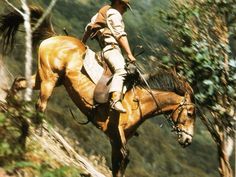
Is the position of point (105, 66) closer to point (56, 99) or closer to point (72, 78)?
point (72, 78)

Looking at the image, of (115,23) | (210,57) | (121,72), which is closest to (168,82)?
(210,57)

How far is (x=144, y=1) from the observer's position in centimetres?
9244

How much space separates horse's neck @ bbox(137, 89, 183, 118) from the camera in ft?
47.3

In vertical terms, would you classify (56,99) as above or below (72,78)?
below

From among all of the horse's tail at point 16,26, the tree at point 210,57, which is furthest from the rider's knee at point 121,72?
the horse's tail at point 16,26

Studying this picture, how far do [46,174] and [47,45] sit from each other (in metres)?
5.79

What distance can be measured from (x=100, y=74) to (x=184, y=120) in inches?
88.0

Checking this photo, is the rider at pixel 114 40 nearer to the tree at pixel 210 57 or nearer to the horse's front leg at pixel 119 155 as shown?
the horse's front leg at pixel 119 155

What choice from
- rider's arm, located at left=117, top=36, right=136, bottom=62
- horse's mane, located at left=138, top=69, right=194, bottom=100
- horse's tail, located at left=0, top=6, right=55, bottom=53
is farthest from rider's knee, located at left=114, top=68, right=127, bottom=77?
horse's tail, located at left=0, top=6, right=55, bottom=53

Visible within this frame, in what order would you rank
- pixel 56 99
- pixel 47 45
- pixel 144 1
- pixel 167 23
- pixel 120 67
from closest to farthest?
pixel 120 67, pixel 47 45, pixel 167 23, pixel 56 99, pixel 144 1

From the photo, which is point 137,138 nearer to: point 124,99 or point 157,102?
point 157,102

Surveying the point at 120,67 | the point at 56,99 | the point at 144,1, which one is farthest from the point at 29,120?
the point at 144,1

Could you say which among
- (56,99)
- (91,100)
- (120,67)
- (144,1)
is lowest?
(144,1)

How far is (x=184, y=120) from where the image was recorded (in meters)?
14.5
